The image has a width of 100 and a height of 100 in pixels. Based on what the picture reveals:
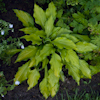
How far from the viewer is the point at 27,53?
2105 mm

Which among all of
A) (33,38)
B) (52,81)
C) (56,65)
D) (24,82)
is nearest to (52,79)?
(52,81)

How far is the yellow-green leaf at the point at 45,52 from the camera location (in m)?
1.93

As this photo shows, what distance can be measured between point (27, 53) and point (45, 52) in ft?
1.32

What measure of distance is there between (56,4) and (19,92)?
220cm

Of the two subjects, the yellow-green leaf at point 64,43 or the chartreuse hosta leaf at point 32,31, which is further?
the chartreuse hosta leaf at point 32,31

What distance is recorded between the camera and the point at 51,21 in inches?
83.7

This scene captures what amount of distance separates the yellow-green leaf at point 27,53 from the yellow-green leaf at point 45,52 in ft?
0.70

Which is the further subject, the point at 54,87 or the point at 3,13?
the point at 3,13

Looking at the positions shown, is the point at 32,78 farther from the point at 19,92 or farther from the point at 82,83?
the point at 82,83

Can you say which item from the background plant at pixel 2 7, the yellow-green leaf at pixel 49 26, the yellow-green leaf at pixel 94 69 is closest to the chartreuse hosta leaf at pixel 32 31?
the yellow-green leaf at pixel 49 26

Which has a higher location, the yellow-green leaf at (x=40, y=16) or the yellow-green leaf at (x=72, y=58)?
the yellow-green leaf at (x=40, y=16)

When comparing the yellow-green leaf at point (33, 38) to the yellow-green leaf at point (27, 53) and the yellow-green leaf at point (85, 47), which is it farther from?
the yellow-green leaf at point (85, 47)

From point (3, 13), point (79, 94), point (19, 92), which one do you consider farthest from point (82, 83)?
point (3, 13)

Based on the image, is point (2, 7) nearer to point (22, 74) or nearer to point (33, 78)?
point (22, 74)
